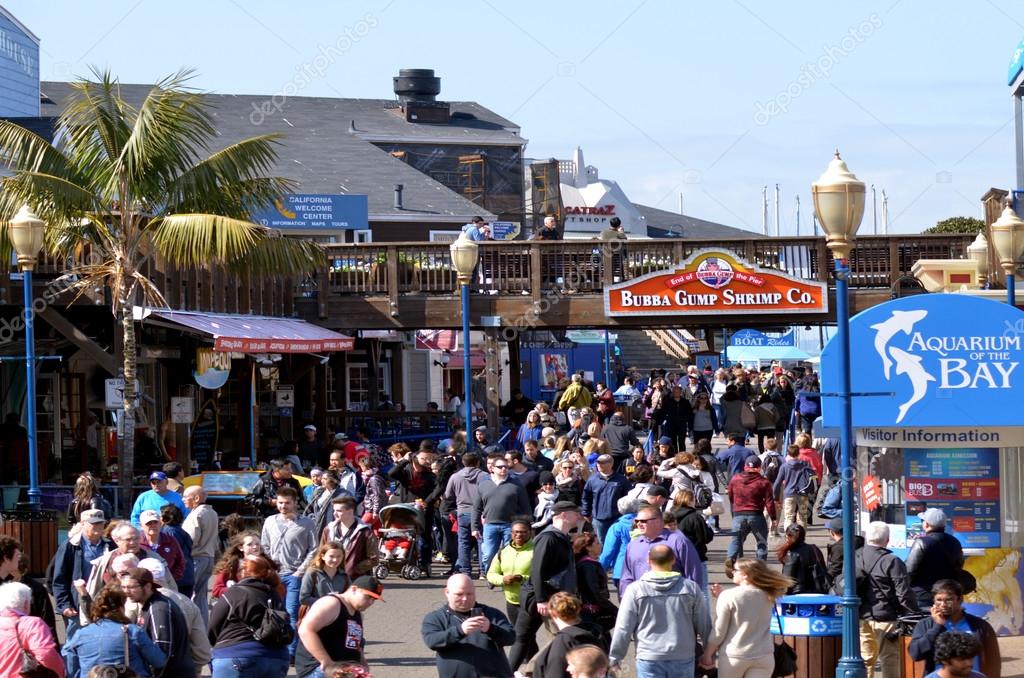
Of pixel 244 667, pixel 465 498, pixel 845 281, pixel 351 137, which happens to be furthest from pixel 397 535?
pixel 351 137

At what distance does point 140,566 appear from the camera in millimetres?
9445

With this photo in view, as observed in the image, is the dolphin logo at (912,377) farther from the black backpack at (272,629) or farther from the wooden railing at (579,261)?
the wooden railing at (579,261)

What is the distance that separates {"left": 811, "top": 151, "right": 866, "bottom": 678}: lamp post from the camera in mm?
10898

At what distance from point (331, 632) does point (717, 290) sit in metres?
20.5

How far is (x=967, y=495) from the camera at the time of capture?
1414cm

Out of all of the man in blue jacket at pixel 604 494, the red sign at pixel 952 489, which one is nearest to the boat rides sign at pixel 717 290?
the man in blue jacket at pixel 604 494

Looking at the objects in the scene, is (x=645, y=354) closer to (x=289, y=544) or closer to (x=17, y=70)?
(x=17, y=70)

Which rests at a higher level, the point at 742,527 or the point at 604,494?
the point at 604,494

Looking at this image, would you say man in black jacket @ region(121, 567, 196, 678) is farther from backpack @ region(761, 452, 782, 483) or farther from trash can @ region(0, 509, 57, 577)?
backpack @ region(761, 452, 782, 483)

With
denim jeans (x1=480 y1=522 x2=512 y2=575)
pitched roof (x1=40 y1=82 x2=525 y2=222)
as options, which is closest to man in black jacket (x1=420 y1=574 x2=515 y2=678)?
denim jeans (x1=480 y1=522 x2=512 y2=575)

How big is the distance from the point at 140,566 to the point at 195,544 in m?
3.91

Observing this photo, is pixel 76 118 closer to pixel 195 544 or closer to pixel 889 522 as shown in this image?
pixel 195 544

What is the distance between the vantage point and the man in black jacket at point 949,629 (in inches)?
383

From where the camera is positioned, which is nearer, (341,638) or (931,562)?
(341,638)
